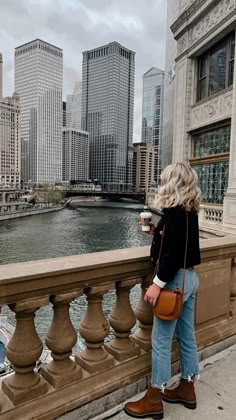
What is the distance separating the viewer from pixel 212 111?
2017cm

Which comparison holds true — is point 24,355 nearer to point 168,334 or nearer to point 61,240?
point 168,334

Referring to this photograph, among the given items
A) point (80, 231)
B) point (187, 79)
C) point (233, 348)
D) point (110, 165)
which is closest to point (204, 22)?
point (187, 79)

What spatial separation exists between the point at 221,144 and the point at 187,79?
18.6 feet

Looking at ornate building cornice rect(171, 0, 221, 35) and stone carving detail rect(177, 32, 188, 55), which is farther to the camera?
stone carving detail rect(177, 32, 188, 55)

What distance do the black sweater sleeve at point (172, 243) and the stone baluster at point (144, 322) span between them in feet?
1.84

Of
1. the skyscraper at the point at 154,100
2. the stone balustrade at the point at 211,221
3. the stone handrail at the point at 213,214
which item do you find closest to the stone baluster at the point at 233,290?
the stone balustrade at the point at 211,221

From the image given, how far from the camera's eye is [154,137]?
195250 millimetres

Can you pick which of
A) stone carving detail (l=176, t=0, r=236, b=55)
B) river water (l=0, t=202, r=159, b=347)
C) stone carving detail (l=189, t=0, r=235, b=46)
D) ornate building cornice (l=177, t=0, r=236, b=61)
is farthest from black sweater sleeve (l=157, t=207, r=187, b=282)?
river water (l=0, t=202, r=159, b=347)

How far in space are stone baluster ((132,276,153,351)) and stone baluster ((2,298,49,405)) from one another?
103 cm

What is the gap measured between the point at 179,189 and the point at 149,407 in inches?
64.5

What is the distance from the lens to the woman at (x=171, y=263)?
2.48m

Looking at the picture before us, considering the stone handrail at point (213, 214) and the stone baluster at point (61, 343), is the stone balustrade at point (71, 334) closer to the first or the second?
the stone baluster at point (61, 343)

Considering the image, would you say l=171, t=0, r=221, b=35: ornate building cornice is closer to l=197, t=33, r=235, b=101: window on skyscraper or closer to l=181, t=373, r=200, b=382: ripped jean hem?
l=197, t=33, r=235, b=101: window on skyscraper

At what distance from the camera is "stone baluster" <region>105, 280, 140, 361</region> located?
2.85 metres
